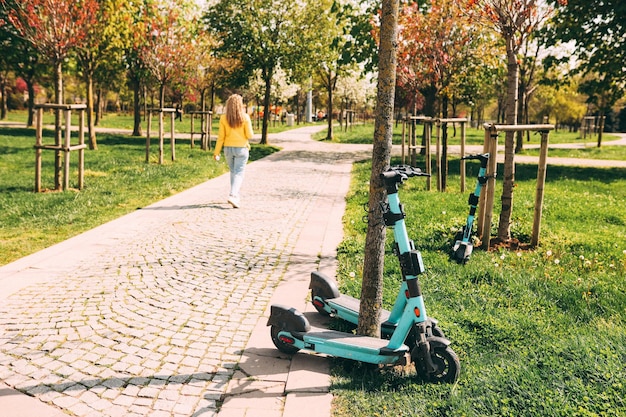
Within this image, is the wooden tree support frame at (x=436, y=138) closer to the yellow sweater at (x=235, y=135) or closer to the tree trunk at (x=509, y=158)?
the tree trunk at (x=509, y=158)

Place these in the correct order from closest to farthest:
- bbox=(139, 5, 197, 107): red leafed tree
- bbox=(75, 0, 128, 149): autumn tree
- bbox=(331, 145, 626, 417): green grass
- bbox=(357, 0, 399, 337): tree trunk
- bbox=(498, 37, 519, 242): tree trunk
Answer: bbox=(331, 145, 626, 417): green grass, bbox=(357, 0, 399, 337): tree trunk, bbox=(498, 37, 519, 242): tree trunk, bbox=(75, 0, 128, 149): autumn tree, bbox=(139, 5, 197, 107): red leafed tree

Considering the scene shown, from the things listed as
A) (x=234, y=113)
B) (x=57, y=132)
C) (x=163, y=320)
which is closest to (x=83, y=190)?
(x=57, y=132)

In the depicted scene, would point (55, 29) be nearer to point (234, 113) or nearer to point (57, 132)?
point (57, 132)

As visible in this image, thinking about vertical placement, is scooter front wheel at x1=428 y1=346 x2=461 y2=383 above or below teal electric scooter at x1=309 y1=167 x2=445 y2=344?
below

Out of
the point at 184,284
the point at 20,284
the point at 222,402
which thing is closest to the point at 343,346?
the point at 222,402

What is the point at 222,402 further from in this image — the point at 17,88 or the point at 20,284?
the point at 17,88

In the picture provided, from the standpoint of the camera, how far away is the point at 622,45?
1523cm

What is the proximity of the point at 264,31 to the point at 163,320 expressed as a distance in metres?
→ 21.7

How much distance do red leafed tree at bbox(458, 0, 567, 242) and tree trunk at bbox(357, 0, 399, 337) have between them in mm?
3631

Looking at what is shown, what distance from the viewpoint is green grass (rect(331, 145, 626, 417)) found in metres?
3.19

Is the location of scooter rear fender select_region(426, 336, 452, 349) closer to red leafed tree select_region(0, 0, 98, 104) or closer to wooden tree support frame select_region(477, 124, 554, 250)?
wooden tree support frame select_region(477, 124, 554, 250)

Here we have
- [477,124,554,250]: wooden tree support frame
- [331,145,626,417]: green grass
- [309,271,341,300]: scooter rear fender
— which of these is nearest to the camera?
[331,145,626,417]: green grass

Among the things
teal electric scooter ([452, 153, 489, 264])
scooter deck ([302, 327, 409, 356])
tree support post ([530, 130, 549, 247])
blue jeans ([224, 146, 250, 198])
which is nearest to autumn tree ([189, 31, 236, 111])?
blue jeans ([224, 146, 250, 198])

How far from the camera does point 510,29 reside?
703cm
